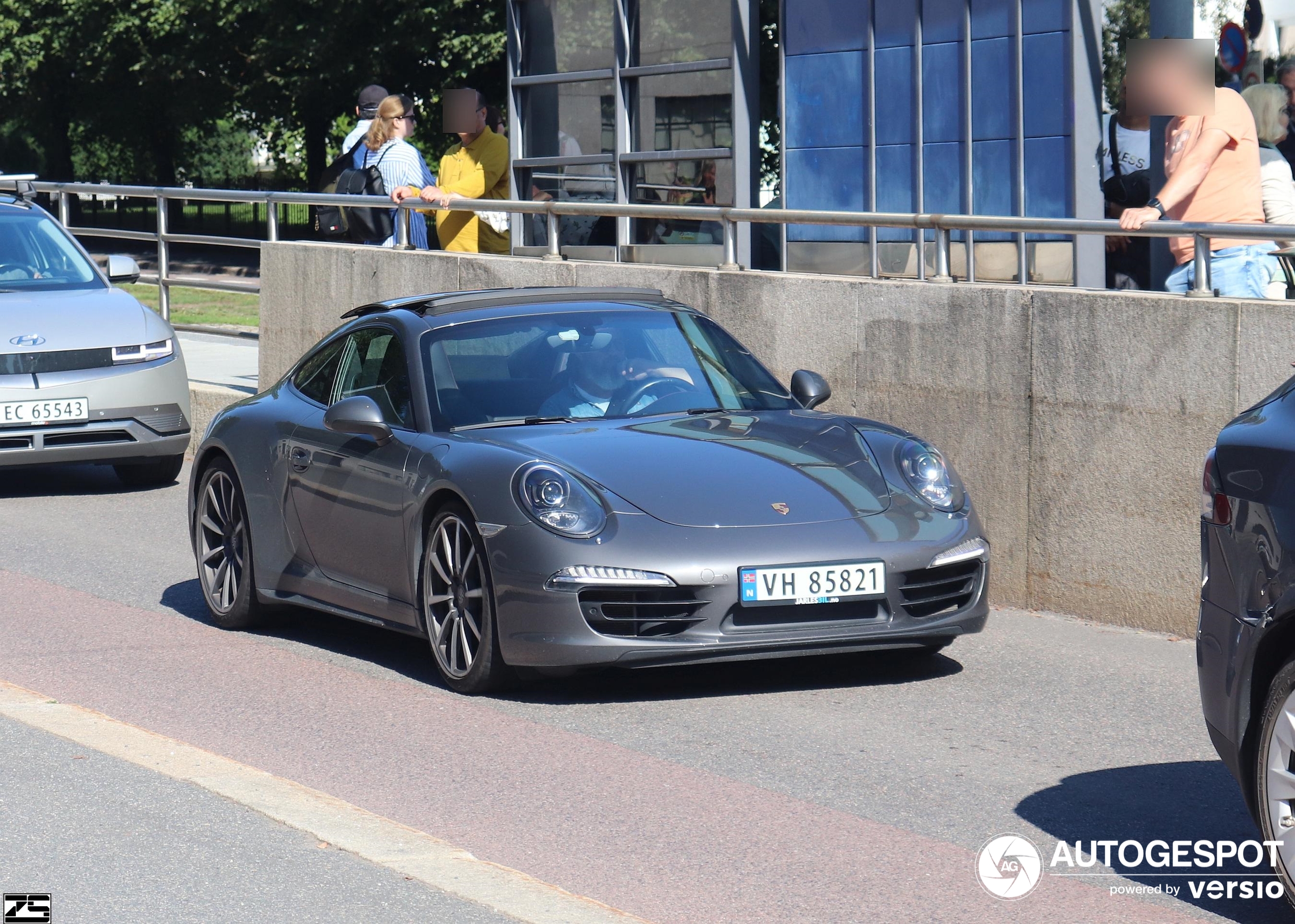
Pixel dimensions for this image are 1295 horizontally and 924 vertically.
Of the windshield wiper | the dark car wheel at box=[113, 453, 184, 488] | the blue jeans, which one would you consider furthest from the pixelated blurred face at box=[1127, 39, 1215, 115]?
the dark car wheel at box=[113, 453, 184, 488]

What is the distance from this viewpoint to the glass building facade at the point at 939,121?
13.0 metres

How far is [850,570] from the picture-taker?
6363mm

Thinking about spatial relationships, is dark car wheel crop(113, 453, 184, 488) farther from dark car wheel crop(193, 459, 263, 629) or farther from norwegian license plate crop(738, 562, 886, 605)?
norwegian license plate crop(738, 562, 886, 605)

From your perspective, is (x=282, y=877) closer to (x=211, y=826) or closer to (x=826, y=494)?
(x=211, y=826)

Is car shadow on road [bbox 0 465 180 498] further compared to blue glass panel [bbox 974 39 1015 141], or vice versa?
blue glass panel [bbox 974 39 1015 141]

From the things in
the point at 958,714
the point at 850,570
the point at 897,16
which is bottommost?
the point at 958,714

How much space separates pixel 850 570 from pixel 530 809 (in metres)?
1.65

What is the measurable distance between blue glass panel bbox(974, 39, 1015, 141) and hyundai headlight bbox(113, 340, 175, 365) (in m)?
5.79

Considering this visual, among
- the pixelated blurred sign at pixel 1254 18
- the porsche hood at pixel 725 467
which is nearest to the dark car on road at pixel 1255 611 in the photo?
the porsche hood at pixel 725 467

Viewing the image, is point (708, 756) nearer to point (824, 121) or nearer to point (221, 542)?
point (221, 542)

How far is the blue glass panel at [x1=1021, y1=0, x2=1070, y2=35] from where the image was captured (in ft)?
43.0

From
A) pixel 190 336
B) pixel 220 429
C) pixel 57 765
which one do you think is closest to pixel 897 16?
pixel 190 336
